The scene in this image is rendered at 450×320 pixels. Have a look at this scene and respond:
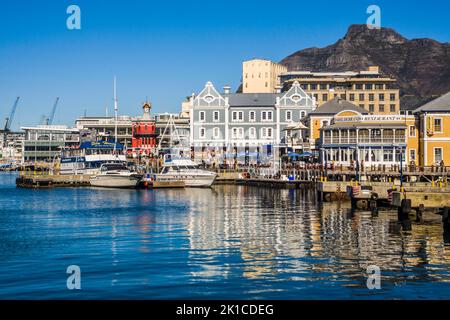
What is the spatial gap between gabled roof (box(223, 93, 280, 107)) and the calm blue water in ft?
229

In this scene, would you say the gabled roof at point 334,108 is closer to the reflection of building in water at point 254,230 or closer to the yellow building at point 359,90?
the reflection of building in water at point 254,230

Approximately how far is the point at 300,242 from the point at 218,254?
662cm

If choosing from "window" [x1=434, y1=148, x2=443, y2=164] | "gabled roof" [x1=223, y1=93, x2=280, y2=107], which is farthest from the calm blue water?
"gabled roof" [x1=223, y1=93, x2=280, y2=107]

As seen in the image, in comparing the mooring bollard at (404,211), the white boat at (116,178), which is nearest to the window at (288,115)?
the white boat at (116,178)

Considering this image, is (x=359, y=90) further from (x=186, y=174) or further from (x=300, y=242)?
(x=300, y=242)

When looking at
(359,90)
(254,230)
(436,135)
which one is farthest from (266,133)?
(254,230)

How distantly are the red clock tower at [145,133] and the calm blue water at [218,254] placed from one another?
364 ft

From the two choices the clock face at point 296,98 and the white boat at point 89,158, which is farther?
the clock face at point 296,98

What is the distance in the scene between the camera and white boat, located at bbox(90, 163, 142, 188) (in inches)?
4085

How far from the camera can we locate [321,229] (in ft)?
159

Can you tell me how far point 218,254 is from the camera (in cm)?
3762

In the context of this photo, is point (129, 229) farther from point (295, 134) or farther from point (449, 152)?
point (295, 134)

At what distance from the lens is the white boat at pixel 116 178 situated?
10375cm
